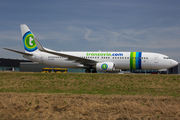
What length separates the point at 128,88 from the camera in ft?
54.8

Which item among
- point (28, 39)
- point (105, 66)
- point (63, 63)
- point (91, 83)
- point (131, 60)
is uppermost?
point (28, 39)

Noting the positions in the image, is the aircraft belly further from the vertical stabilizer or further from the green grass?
the green grass

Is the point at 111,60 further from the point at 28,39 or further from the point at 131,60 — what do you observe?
the point at 28,39

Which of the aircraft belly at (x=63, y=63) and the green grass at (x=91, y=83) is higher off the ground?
the aircraft belly at (x=63, y=63)

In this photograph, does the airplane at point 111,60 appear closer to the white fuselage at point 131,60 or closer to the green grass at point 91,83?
the white fuselage at point 131,60

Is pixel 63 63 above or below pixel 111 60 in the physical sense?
below

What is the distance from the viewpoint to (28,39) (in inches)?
1262

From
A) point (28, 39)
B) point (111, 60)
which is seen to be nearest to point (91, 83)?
point (111, 60)

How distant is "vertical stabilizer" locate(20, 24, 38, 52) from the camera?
31969 millimetres

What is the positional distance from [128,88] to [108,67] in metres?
9.93

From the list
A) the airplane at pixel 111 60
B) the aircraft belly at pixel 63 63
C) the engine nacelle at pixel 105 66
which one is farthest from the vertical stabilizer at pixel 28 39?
the engine nacelle at pixel 105 66

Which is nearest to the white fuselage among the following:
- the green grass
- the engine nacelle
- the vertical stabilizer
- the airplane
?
the airplane

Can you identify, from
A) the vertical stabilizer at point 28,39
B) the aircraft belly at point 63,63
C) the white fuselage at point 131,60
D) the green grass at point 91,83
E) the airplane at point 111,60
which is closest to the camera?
the green grass at point 91,83

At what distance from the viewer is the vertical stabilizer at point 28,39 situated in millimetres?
31969
